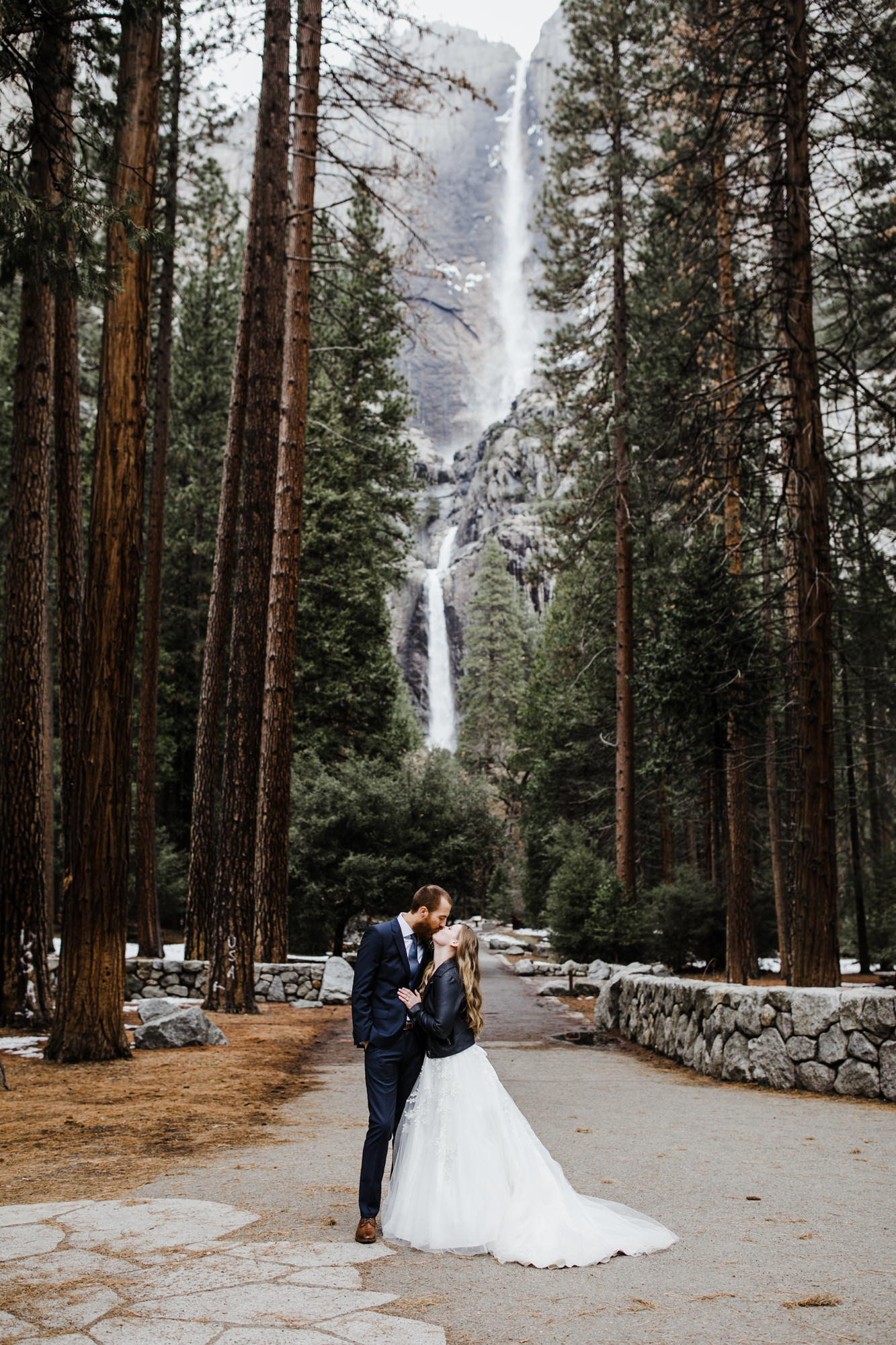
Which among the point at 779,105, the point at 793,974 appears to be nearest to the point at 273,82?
the point at 779,105

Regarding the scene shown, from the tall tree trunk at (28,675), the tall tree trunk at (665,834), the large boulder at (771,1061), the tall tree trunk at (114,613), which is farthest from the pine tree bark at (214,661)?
the tall tree trunk at (665,834)

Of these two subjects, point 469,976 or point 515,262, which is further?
point 515,262

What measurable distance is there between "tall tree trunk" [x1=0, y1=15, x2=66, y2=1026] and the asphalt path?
3.13 m

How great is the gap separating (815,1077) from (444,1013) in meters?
5.02

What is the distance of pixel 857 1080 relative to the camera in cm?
732

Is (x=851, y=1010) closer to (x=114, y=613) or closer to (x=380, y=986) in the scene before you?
(x=380, y=986)

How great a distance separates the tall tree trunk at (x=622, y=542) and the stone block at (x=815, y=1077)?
10474 millimetres

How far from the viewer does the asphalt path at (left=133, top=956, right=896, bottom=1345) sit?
9.16 ft

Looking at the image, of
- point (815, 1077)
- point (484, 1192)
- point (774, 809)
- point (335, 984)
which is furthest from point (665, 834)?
point (484, 1192)

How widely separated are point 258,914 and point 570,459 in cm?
1245

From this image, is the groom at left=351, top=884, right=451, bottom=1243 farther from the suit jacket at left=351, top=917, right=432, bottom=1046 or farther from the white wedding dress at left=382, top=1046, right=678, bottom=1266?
the white wedding dress at left=382, top=1046, right=678, bottom=1266

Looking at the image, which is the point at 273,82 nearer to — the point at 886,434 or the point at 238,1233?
the point at 886,434

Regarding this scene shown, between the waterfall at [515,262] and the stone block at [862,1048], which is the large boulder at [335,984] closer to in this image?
the stone block at [862,1048]

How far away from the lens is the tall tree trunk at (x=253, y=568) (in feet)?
36.0
